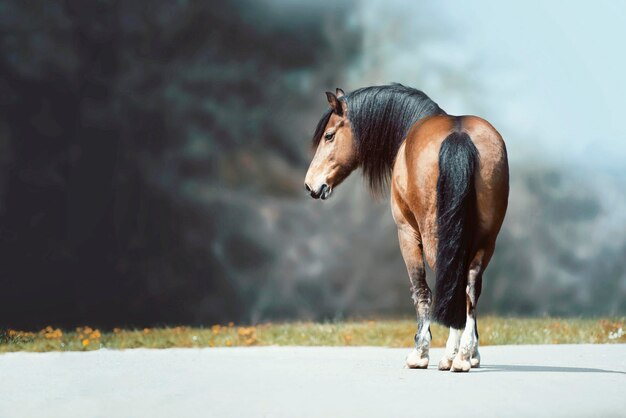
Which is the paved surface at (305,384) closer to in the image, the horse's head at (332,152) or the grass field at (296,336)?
the grass field at (296,336)

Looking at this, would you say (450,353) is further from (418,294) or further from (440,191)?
(440,191)

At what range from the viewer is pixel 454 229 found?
6.99 metres

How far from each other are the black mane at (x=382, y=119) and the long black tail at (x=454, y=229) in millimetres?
963

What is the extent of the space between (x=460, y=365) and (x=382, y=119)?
2.13 m

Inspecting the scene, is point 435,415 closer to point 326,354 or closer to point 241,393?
point 241,393

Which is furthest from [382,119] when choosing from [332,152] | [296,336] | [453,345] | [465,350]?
[296,336]

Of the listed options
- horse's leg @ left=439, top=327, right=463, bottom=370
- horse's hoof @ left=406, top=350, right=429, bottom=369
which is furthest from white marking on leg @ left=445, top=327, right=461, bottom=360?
horse's hoof @ left=406, top=350, right=429, bottom=369

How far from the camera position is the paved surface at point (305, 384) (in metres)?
5.51

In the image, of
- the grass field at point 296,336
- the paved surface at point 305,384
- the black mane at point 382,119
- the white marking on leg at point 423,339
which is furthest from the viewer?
the grass field at point 296,336

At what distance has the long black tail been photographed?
23.0 ft

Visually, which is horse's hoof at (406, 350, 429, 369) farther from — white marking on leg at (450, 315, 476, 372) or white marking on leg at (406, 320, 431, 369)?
white marking on leg at (450, 315, 476, 372)

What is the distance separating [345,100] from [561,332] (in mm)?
4126

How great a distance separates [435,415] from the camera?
17.2 feet

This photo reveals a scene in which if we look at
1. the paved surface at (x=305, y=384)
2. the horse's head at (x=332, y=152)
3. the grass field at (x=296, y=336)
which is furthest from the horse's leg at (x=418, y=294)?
the grass field at (x=296, y=336)
